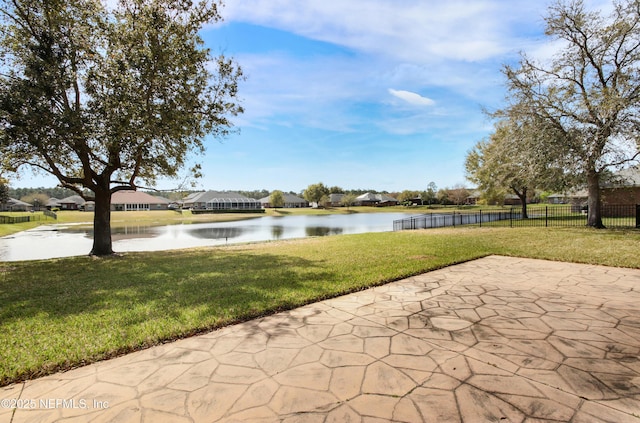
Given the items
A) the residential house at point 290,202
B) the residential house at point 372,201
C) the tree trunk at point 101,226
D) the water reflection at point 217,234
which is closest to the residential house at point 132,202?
the residential house at point 290,202

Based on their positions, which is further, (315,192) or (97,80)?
(315,192)

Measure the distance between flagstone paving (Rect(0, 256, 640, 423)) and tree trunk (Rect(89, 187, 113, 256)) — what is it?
11.0m

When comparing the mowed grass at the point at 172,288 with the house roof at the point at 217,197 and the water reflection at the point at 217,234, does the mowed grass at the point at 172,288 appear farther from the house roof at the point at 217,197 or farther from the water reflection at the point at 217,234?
the house roof at the point at 217,197

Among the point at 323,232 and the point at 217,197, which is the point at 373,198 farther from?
the point at 323,232

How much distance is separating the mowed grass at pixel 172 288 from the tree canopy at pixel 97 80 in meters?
3.97

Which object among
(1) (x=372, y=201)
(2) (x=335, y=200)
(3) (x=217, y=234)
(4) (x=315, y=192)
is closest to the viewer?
(3) (x=217, y=234)

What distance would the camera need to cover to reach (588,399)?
99.0 inches

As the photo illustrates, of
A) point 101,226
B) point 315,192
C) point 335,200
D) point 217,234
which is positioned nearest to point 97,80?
point 101,226

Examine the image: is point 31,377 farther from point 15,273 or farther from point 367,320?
point 15,273

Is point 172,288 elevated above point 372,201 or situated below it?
below

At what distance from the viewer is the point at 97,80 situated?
10.1m

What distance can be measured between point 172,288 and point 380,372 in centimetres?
466

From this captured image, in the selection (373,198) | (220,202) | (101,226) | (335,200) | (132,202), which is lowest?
(101,226)

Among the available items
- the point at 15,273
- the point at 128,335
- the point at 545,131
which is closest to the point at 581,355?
the point at 128,335
